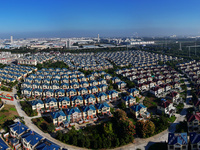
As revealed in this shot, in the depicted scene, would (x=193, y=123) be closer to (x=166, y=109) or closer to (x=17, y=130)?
(x=166, y=109)

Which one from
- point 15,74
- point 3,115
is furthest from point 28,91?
point 15,74

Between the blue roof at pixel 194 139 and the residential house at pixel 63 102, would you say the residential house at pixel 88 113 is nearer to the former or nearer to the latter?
the residential house at pixel 63 102

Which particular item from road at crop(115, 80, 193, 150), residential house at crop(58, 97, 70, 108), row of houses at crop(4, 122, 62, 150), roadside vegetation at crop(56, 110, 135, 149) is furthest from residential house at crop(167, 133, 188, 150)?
residential house at crop(58, 97, 70, 108)

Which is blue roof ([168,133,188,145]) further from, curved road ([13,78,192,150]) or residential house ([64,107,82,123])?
residential house ([64,107,82,123])

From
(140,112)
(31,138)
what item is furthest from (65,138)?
(140,112)

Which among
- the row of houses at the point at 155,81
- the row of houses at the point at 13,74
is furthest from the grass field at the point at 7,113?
the row of houses at the point at 155,81

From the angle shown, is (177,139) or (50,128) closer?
(177,139)
